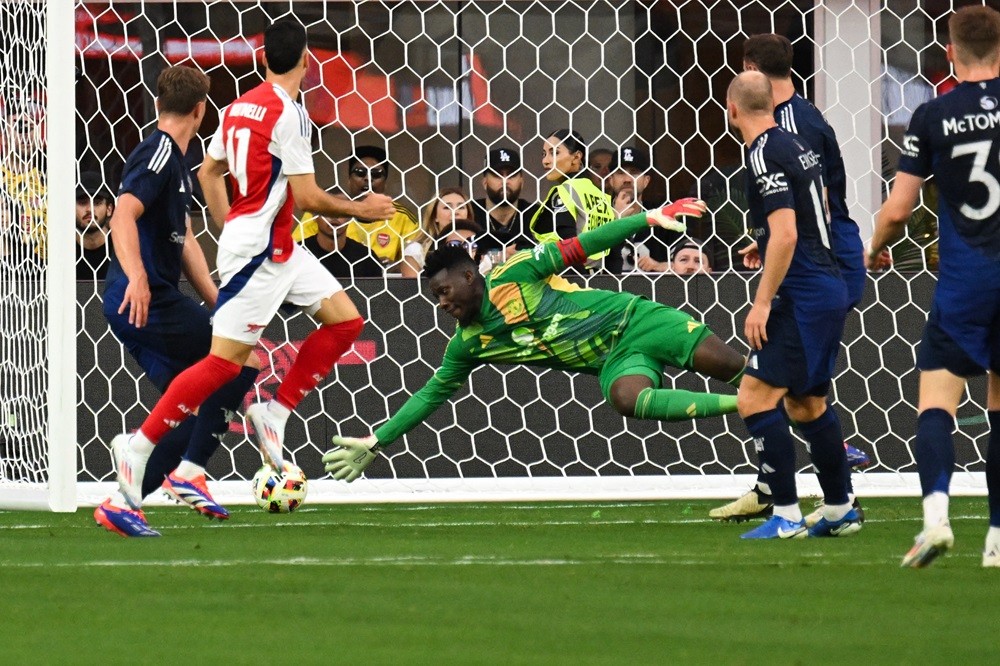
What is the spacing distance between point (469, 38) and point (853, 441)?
3158 millimetres

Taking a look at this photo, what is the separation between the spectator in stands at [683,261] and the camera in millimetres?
8734

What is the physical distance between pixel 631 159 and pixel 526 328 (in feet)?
9.27

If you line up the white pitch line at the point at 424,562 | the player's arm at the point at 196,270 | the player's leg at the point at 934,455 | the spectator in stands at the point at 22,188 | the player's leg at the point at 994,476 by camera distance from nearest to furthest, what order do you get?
the player's leg at the point at 934,455, the player's leg at the point at 994,476, the white pitch line at the point at 424,562, the player's arm at the point at 196,270, the spectator in stands at the point at 22,188

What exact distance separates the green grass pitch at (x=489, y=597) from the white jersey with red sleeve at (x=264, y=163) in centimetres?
101

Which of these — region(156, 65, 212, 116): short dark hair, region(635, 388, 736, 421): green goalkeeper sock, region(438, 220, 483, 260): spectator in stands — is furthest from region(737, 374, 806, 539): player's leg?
region(438, 220, 483, 260): spectator in stands

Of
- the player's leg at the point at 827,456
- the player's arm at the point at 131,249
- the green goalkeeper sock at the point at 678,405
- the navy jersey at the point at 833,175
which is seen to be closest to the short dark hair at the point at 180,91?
the player's arm at the point at 131,249

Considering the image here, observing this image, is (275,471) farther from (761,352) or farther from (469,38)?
(469,38)

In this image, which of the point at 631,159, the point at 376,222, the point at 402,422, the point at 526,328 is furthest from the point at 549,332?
the point at 631,159

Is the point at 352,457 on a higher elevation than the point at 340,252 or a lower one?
lower

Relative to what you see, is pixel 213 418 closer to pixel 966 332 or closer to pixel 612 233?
pixel 612 233

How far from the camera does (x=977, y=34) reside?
4.60 metres

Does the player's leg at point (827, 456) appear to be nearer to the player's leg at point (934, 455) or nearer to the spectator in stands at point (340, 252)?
the player's leg at point (934, 455)

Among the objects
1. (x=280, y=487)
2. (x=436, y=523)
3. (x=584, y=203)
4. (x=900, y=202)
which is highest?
(x=584, y=203)

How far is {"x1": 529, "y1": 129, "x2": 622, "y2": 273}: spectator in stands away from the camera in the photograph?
8188mm
